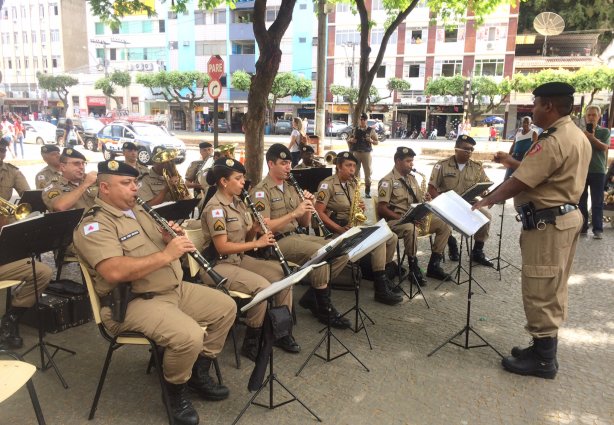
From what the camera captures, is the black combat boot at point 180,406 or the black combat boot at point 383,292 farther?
the black combat boot at point 383,292

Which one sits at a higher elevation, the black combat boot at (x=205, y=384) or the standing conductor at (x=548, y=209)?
the standing conductor at (x=548, y=209)

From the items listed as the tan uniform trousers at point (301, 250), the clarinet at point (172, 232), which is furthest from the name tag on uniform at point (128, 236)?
the tan uniform trousers at point (301, 250)

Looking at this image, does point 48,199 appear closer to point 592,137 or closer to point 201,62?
point 592,137

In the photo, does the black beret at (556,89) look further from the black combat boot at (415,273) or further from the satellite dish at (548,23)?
the satellite dish at (548,23)

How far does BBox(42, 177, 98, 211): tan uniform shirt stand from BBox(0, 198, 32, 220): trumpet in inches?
11.7

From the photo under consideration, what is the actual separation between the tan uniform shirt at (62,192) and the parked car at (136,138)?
14.4 m

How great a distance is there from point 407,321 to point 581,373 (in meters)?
1.57

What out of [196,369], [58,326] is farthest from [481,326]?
[58,326]

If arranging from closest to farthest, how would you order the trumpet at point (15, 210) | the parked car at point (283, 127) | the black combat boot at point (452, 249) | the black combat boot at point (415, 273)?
1. the trumpet at point (15, 210)
2. the black combat boot at point (415, 273)
3. the black combat boot at point (452, 249)
4. the parked car at point (283, 127)

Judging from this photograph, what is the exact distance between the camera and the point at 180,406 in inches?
121

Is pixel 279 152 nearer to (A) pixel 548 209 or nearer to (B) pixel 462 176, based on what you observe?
(A) pixel 548 209

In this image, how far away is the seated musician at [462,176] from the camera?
6391mm

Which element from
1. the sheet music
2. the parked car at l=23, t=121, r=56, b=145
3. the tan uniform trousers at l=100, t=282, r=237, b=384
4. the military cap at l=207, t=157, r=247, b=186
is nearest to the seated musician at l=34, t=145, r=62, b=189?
the military cap at l=207, t=157, r=247, b=186

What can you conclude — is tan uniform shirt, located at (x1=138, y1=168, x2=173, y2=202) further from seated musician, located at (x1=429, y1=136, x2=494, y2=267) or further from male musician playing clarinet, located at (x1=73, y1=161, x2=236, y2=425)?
seated musician, located at (x1=429, y1=136, x2=494, y2=267)
